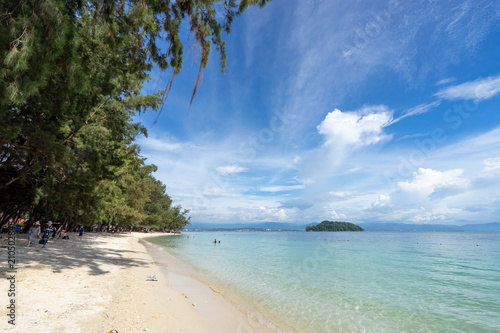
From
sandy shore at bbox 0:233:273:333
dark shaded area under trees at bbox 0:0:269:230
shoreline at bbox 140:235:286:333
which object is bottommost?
shoreline at bbox 140:235:286:333

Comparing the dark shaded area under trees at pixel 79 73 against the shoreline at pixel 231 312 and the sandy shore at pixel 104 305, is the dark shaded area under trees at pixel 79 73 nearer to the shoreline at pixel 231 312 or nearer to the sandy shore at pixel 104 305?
the sandy shore at pixel 104 305

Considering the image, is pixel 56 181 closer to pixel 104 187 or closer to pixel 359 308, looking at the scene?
pixel 104 187

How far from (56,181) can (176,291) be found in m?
9.78

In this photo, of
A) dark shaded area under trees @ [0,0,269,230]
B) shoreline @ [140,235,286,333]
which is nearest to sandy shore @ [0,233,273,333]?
shoreline @ [140,235,286,333]

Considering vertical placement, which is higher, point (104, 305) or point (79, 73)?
point (79, 73)

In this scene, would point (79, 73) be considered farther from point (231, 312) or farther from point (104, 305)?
point (231, 312)

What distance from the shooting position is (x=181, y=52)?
6.72m

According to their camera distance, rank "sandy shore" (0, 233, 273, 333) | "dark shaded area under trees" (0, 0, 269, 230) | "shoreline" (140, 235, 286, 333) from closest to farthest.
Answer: "dark shaded area under trees" (0, 0, 269, 230) → "sandy shore" (0, 233, 273, 333) → "shoreline" (140, 235, 286, 333)

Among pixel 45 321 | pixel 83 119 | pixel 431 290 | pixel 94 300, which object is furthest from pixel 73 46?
pixel 431 290

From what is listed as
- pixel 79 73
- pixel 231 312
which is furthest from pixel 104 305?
pixel 79 73

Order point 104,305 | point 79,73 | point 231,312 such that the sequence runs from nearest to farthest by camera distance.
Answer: point 79,73, point 104,305, point 231,312

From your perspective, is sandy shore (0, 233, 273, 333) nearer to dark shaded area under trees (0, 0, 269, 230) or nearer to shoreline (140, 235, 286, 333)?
shoreline (140, 235, 286, 333)

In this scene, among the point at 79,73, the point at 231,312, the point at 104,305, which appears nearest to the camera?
the point at 79,73

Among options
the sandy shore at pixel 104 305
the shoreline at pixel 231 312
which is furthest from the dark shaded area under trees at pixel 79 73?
the shoreline at pixel 231 312
